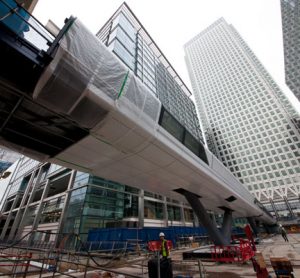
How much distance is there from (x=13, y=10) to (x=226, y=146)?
100 m

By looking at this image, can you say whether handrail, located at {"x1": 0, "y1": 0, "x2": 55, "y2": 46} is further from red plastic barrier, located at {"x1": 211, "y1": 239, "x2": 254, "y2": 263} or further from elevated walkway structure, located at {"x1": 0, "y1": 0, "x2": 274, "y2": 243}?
red plastic barrier, located at {"x1": 211, "y1": 239, "x2": 254, "y2": 263}

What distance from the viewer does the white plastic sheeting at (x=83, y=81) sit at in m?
4.19

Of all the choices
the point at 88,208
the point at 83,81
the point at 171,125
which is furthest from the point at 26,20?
the point at 88,208

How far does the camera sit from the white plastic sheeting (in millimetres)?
4188

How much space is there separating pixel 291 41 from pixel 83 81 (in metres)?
87.2

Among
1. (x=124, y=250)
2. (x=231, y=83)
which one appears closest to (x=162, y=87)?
(x=124, y=250)

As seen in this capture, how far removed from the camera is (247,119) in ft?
294

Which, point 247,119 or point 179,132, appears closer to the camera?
point 179,132

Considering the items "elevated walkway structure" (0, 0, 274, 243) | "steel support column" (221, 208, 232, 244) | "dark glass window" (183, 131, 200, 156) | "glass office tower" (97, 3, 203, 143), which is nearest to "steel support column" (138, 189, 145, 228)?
"steel support column" (221, 208, 232, 244)

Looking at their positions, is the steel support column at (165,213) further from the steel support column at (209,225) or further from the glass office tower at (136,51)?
the steel support column at (209,225)

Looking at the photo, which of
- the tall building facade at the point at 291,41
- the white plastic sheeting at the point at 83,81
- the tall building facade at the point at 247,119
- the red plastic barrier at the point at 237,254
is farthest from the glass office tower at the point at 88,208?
the tall building facade at the point at 291,41

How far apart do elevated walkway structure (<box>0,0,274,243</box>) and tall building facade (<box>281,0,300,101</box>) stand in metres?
77.2

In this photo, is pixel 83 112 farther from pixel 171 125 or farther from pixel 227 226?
pixel 227 226

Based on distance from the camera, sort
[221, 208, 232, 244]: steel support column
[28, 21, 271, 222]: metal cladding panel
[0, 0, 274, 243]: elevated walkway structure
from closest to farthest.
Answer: [0, 0, 274, 243]: elevated walkway structure, [28, 21, 271, 222]: metal cladding panel, [221, 208, 232, 244]: steel support column
